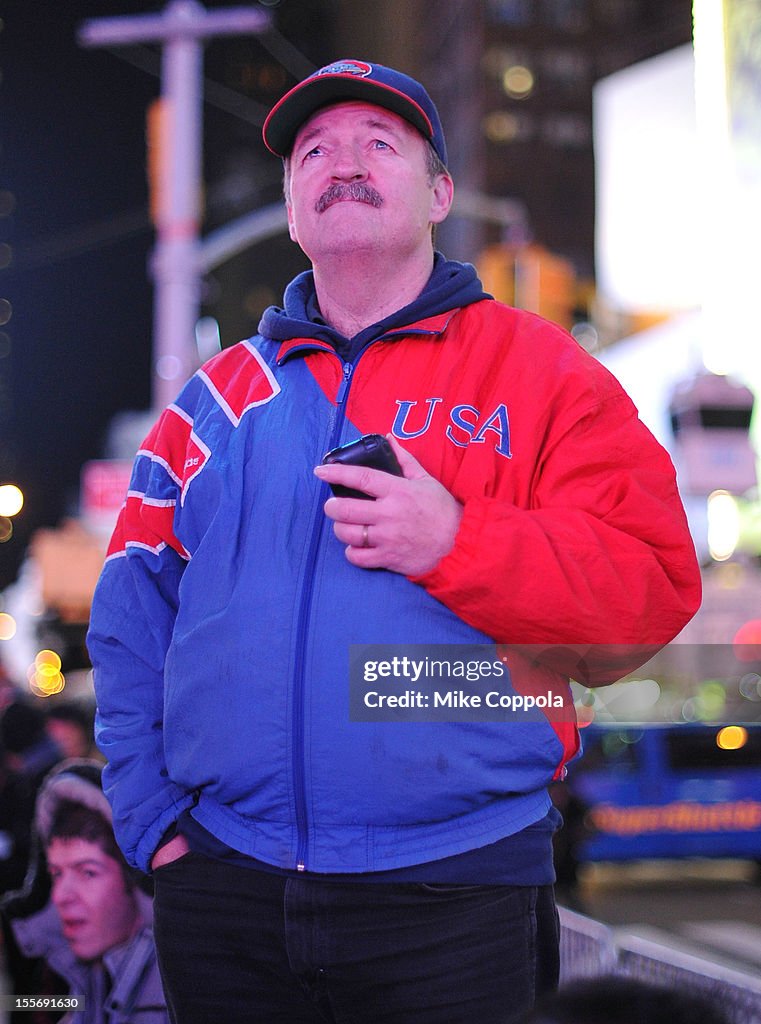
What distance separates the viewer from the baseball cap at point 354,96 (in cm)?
241

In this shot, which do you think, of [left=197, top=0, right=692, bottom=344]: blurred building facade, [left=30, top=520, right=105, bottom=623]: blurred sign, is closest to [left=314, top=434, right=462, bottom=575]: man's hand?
[left=30, top=520, right=105, bottom=623]: blurred sign

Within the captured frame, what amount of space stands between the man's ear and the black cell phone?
2.33 ft

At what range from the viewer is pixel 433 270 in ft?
8.13

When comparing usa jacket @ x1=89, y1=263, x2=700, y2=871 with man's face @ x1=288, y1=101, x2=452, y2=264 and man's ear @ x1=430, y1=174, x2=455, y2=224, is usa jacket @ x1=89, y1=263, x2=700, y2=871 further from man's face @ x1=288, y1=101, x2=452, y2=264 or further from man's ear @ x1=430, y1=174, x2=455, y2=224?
man's ear @ x1=430, y1=174, x2=455, y2=224

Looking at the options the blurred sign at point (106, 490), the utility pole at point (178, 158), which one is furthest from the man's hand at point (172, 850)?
the blurred sign at point (106, 490)

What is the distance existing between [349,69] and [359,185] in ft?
0.79

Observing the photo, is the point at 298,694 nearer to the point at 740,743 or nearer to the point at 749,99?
the point at 740,743

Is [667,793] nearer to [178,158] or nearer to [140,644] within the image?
[178,158]

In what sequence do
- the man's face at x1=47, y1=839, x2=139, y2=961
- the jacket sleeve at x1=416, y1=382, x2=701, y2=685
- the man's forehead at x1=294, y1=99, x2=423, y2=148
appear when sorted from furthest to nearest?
the man's face at x1=47, y1=839, x2=139, y2=961, the man's forehead at x1=294, y1=99, x2=423, y2=148, the jacket sleeve at x1=416, y1=382, x2=701, y2=685

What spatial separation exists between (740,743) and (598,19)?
203ft

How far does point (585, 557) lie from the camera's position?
1.96m

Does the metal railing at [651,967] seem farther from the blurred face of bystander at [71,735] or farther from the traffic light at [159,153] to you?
the traffic light at [159,153]

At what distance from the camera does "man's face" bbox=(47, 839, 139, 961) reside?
132 inches

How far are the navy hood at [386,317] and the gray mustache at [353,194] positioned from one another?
0.59 feet
